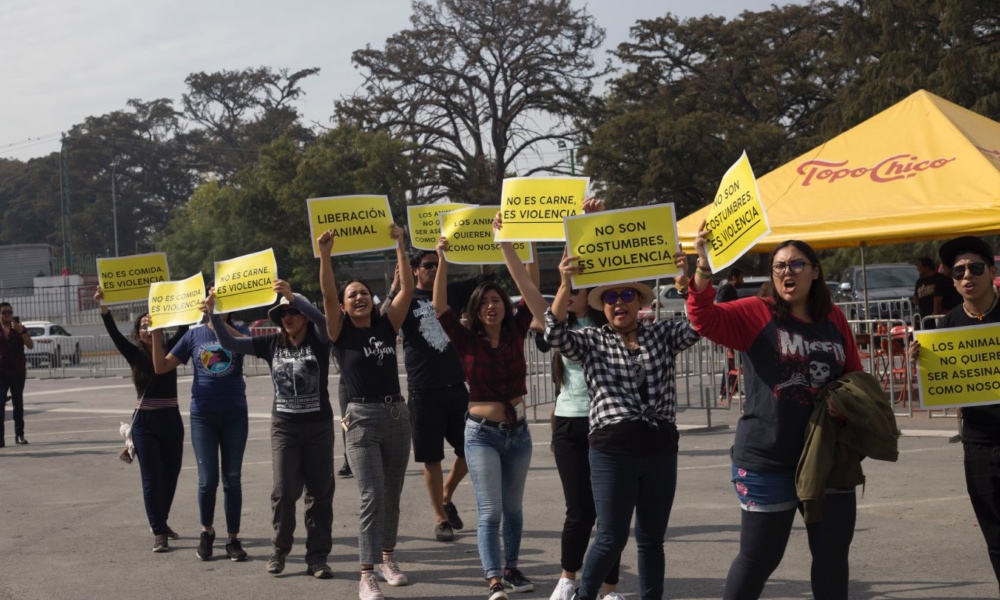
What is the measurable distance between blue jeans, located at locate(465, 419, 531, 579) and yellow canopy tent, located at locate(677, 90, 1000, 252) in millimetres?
7401

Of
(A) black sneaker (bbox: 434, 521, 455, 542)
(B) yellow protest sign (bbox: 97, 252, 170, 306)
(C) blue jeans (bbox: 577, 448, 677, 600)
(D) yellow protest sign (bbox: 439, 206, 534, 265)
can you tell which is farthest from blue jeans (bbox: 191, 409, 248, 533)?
(C) blue jeans (bbox: 577, 448, 677, 600)

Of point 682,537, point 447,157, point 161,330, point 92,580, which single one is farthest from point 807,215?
point 447,157

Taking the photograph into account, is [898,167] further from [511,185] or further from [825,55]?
[825,55]

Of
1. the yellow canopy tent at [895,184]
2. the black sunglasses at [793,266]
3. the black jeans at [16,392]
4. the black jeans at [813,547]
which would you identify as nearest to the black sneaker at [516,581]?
the black jeans at [813,547]

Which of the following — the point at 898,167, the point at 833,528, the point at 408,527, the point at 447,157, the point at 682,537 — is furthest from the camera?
the point at 447,157

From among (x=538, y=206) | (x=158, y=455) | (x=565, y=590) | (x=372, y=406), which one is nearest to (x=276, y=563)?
(x=372, y=406)

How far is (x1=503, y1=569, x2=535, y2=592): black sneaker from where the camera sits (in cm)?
663

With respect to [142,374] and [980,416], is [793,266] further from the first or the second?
[142,374]

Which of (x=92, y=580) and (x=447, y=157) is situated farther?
(x=447, y=157)

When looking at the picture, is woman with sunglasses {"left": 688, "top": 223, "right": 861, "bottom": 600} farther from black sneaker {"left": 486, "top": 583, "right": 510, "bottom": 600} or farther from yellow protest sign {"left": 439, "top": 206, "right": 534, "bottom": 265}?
yellow protest sign {"left": 439, "top": 206, "right": 534, "bottom": 265}

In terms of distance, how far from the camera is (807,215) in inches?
537

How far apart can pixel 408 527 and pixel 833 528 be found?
179 inches

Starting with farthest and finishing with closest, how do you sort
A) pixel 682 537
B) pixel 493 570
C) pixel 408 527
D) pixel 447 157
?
pixel 447 157
pixel 408 527
pixel 682 537
pixel 493 570

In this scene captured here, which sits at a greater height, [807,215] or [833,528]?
[807,215]
